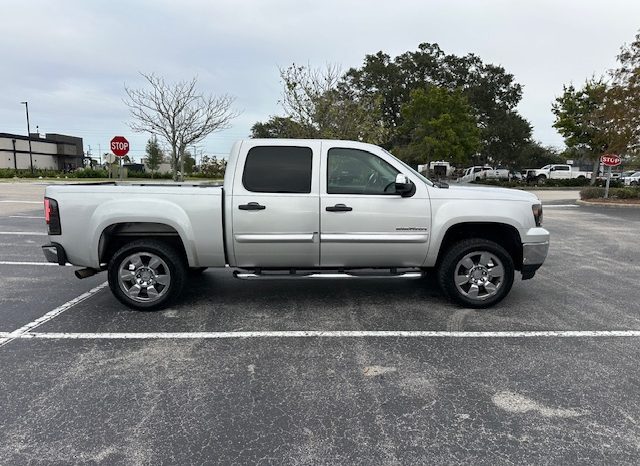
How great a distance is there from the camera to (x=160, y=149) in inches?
2152

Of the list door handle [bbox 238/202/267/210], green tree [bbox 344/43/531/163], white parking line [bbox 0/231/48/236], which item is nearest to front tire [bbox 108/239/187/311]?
door handle [bbox 238/202/267/210]

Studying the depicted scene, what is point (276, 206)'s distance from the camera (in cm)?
475

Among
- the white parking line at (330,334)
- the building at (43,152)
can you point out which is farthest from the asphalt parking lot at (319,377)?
the building at (43,152)

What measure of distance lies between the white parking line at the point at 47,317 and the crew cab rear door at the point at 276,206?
6.70 feet

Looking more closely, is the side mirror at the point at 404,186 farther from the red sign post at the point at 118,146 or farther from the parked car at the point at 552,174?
the parked car at the point at 552,174

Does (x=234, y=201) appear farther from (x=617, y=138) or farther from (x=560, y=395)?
(x=617, y=138)

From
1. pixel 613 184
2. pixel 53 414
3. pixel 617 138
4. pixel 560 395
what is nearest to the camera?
pixel 53 414

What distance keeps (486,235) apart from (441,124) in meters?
27.4

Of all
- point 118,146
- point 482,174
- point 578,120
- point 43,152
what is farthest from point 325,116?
point 43,152

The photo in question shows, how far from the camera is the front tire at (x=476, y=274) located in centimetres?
493

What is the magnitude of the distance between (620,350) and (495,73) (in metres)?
46.0

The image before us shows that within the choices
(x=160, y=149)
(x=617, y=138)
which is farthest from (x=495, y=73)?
(x=160, y=149)

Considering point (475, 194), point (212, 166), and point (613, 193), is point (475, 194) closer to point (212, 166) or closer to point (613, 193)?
point (613, 193)

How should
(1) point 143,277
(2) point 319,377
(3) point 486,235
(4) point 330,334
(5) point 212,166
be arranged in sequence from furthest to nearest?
1. (5) point 212,166
2. (3) point 486,235
3. (1) point 143,277
4. (4) point 330,334
5. (2) point 319,377
